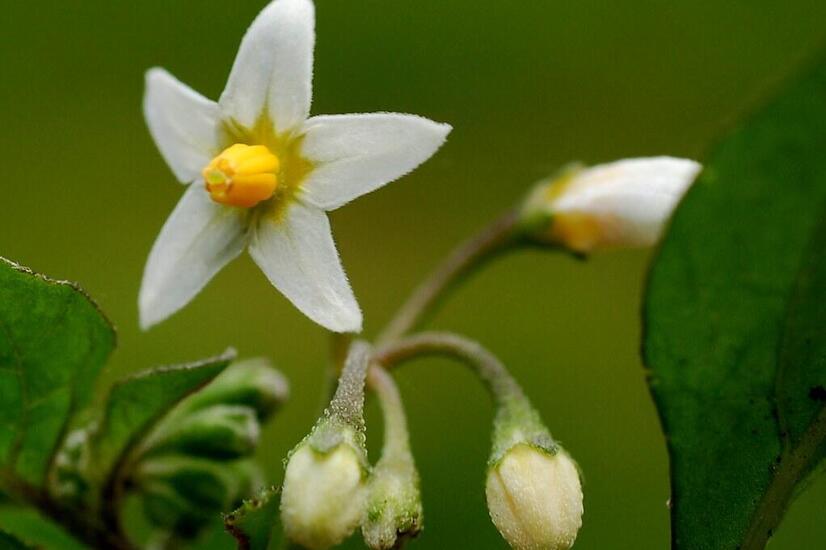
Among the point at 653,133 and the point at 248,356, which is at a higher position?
the point at 653,133

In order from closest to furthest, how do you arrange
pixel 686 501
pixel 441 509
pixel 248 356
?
1. pixel 686 501
2. pixel 441 509
3. pixel 248 356

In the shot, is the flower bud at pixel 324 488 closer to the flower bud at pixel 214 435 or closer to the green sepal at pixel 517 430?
the green sepal at pixel 517 430

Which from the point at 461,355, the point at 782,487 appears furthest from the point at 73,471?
the point at 782,487

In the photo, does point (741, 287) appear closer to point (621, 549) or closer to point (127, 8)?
point (621, 549)

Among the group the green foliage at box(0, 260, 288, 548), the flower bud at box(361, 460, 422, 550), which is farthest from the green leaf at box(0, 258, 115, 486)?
the flower bud at box(361, 460, 422, 550)

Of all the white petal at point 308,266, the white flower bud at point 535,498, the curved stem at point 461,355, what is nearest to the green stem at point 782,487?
the white flower bud at point 535,498

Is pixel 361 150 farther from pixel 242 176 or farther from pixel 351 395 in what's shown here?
pixel 351 395

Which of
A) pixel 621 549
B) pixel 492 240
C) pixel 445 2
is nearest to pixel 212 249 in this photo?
pixel 492 240

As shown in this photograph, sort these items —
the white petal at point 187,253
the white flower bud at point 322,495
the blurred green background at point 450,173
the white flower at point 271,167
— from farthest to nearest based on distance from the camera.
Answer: the blurred green background at point 450,173 → the white petal at point 187,253 → the white flower at point 271,167 → the white flower bud at point 322,495
